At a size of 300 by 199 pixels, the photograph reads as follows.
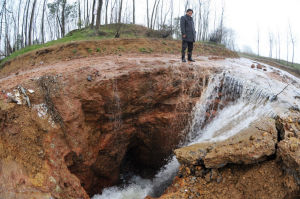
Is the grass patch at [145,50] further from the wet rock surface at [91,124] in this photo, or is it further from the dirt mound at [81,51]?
the wet rock surface at [91,124]

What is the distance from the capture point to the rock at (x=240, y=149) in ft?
10.2

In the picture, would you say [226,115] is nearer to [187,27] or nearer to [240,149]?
A: [240,149]

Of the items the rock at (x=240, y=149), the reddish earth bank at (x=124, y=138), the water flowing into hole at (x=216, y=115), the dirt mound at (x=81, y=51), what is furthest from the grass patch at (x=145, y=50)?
the rock at (x=240, y=149)

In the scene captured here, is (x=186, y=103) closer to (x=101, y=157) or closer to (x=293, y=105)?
(x=293, y=105)

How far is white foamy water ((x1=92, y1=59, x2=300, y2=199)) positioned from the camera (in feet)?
13.6

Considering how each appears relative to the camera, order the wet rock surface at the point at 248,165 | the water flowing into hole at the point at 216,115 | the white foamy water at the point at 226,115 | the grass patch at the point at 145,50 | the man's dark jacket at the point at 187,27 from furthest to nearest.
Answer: the grass patch at the point at 145,50 → the man's dark jacket at the point at 187,27 → the water flowing into hole at the point at 216,115 → the white foamy water at the point at 226,115 → the wet rock surface at the point at 248,165

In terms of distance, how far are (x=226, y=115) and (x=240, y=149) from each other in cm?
173

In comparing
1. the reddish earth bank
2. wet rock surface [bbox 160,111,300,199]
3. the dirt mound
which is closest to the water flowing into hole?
the reddish earth bank

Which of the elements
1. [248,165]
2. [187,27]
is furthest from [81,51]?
[248,165]

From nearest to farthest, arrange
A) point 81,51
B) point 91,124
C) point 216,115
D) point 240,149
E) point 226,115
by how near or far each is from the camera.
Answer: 1. point 240,149
2. point 226,115
3. point 91,124
4. point 216,115
5. point 81,51

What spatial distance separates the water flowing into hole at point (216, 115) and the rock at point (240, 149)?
0.47 meters

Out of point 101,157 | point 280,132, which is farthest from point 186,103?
point 101,157

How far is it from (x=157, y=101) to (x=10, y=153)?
12.1 ft

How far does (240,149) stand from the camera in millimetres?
3209
